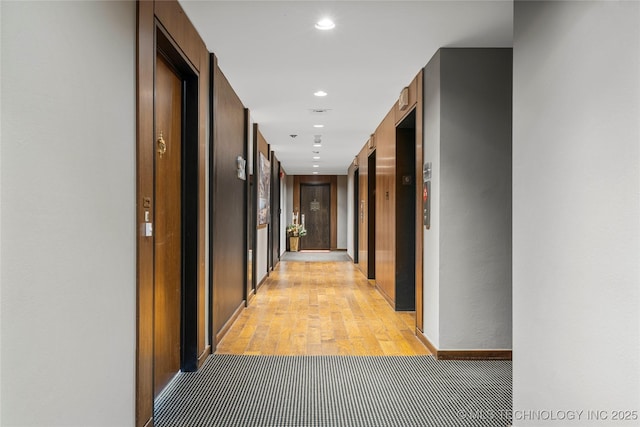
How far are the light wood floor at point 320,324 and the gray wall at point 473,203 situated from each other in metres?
0.53

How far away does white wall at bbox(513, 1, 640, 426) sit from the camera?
1.53 meters

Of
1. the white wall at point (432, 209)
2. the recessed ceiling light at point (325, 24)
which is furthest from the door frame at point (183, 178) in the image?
the white wall at point (432, 209)

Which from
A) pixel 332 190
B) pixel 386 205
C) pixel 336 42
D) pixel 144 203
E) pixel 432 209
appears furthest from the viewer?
pixel 332 190

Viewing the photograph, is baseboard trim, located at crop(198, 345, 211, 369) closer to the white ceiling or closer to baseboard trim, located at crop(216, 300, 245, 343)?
baseboard trim, located at crop(216, 300, 245, 343)

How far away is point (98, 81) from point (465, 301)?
9.78 feet

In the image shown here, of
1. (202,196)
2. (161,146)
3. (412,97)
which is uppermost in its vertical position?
(412,97)

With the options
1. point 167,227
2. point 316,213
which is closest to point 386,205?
point 167,227

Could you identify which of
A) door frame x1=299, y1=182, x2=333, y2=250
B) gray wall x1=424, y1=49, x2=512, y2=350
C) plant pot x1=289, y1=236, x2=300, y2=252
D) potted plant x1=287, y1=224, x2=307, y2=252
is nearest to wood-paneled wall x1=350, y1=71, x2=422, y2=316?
gray wall x1=424, y1=49, x2=512, y2=350

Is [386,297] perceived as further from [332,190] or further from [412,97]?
[332,190]

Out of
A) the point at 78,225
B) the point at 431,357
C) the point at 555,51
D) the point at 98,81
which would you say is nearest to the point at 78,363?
the point at 78,225

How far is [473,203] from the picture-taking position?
3.76m

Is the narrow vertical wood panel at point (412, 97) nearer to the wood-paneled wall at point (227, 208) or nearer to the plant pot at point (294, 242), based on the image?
the wood-paneled wall at point (227, 208)

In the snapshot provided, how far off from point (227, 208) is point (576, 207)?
3.35 meters

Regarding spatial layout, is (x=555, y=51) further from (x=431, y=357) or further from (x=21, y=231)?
(x=431, y=357)
